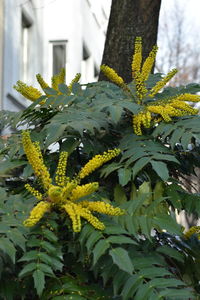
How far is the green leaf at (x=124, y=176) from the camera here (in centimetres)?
237

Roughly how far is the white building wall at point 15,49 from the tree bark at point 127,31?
263 inches

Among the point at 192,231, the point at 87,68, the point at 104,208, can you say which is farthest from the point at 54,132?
the point at 87,68

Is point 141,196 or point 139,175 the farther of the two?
point 139,175

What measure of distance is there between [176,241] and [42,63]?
1302cm

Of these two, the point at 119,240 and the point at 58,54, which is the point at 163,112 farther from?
the point at 58,54

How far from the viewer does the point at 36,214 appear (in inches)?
79.5

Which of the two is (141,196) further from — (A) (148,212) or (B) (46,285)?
(B) (46,285)

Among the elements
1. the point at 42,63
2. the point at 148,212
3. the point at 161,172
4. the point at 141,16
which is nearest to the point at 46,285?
the point at 148,212

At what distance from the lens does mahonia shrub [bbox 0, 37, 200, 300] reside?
205 cm

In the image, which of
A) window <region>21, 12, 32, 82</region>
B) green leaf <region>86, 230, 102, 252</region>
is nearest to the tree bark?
green leaf <region>86, 230, 102, 252</region>

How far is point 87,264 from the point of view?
87.4 inches

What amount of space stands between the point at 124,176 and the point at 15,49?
35.3 feet

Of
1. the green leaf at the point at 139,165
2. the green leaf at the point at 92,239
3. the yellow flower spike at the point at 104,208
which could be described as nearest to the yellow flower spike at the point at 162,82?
the green leaf at the point at 139,165

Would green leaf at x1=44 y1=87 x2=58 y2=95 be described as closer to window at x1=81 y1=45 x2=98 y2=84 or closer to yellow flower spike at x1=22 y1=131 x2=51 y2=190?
yellow flower spike at x1=22 y1=131 x2=51 y2=190
